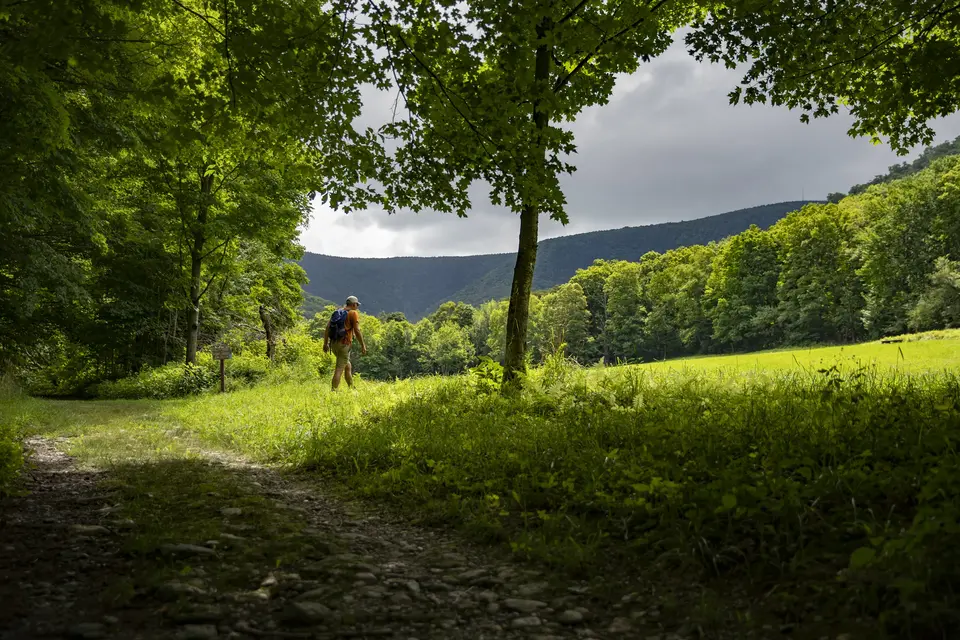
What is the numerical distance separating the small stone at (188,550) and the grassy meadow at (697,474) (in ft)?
5.85

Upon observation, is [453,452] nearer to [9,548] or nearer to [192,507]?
[192,507]

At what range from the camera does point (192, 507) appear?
4.57 meters

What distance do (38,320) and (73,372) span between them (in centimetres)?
865

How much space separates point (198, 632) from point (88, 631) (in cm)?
46

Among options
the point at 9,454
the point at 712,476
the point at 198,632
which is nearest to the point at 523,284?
the point at 712,476

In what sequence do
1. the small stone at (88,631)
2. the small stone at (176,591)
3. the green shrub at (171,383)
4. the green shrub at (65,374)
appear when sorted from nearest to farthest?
the small stone at (88,631), the small stone at (176,591), the green shrub at (171,383), the green shrub at (65,374)

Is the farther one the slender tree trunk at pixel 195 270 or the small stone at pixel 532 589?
the slender tree trunk at pixel 195 270

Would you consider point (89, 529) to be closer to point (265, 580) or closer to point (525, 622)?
point (265, 580)

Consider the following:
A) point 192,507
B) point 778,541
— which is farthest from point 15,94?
point 778,541

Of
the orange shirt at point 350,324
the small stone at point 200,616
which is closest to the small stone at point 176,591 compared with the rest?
the small stone at point 200,616

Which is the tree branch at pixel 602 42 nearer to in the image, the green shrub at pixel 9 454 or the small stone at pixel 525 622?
the small stone at pixel 525 622

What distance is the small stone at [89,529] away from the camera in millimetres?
3793

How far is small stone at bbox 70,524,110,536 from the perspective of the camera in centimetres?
379

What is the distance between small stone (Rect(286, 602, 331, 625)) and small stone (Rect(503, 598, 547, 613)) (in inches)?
37.3
